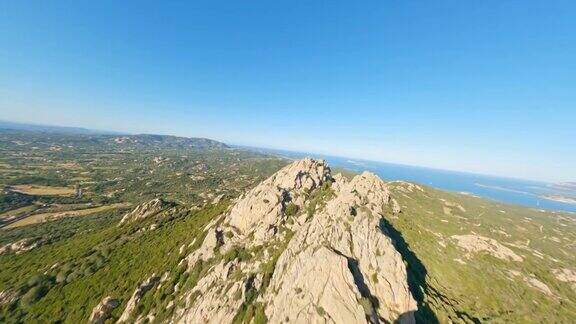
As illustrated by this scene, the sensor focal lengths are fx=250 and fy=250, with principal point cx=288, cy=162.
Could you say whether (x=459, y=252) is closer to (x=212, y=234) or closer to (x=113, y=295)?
(x=212, y=234)

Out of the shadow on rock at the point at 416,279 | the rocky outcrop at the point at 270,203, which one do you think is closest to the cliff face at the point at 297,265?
the rocky outcrop at the point at 270,203

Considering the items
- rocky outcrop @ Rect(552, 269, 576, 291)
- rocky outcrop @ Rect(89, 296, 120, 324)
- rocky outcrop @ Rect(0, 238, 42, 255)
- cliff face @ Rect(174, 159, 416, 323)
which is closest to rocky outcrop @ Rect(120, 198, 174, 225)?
rocky outcrop @ Rect(0, 238, 42, 255)

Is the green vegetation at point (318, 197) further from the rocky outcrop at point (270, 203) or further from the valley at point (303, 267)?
the rocky outcrop at point (270, 203)

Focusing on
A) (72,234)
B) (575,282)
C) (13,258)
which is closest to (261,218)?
(575,282)

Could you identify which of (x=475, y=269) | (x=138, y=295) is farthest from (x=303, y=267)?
(x=475, y=269)

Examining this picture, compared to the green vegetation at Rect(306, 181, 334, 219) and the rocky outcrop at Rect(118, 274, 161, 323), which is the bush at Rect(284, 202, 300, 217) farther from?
the rocky outcrop at Rect(118, 274, 161, 323)
